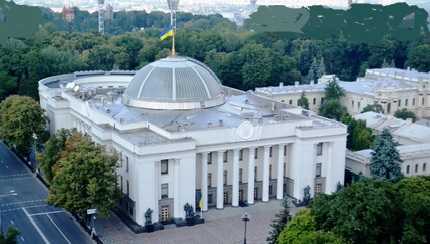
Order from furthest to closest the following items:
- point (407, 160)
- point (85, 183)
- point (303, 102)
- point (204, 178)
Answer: point (303, 102) → point (407, 160) → point (204, 178) → point (85, 183)

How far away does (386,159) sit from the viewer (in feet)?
190

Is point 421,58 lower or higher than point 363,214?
higher

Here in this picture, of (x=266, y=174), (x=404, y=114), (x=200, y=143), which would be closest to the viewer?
(x=200, y=143)

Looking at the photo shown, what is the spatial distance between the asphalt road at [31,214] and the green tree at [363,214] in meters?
19.1

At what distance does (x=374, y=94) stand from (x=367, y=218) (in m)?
53.4

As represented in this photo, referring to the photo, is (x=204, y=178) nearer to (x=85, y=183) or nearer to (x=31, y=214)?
(x=85, y=183)

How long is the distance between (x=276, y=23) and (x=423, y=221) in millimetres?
109518

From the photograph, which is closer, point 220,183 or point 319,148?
Answer: point 220,183

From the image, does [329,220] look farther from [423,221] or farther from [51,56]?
[51,56]

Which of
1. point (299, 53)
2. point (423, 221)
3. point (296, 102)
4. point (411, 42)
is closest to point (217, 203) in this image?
point (423, 221)

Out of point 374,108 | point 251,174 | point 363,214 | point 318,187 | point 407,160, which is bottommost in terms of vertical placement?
point 318,187

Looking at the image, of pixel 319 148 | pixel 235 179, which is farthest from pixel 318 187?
pixel 235 179

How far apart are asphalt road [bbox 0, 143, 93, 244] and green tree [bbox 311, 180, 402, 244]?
19121 mm

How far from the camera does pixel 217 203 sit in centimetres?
5584
